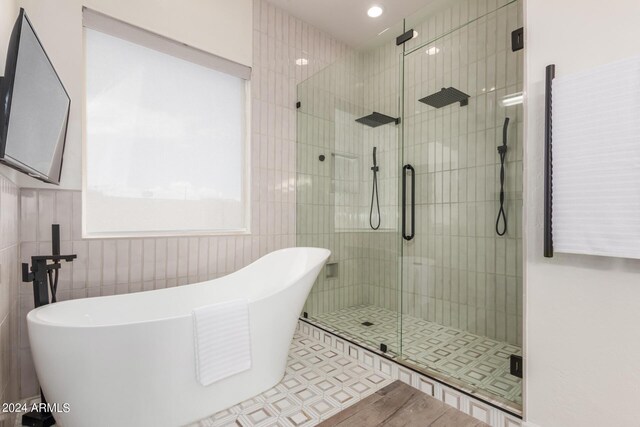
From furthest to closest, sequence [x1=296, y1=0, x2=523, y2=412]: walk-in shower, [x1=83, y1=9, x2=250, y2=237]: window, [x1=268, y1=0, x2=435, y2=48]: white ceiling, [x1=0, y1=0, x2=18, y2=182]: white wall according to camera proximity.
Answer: [x1=268, y1=0, x2=435, y2=48]: white ceiling < [x1=83, y1=9, x2=250, y2=237]: window < [x1=296, y1=0, x2=523, y2=412]: walk-in shower < [x1=0, y1=0, x2=18, y2=182]: white wall

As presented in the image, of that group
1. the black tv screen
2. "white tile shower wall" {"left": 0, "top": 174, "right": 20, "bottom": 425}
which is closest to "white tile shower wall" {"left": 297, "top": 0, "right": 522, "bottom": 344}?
the black tv screen

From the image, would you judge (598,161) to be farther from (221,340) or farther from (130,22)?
(130,22)

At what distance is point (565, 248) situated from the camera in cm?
127

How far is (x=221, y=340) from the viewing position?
4.99ft

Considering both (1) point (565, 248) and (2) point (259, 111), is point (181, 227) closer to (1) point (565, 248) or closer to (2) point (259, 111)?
(2) point (259, 111)

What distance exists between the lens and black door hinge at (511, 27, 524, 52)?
1508 millimetres

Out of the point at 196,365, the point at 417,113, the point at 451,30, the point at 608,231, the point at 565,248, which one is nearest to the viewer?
the point at 608,231

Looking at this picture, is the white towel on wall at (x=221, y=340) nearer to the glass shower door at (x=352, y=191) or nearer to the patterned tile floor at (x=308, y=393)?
the patterned tile floor at (x=308, y=393)

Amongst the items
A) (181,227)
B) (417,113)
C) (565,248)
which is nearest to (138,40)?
(181,227)

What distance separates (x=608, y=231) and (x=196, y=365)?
1.86 metres

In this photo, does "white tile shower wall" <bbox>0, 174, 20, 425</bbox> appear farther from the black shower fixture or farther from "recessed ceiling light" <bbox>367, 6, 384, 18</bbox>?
"recessed ceiling light" <bbox>367, 6, 384, 18</bbox>

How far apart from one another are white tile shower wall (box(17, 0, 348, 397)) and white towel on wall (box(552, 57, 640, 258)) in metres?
2.10

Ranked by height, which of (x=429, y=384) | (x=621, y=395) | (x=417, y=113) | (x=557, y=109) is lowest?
(x=429, y=384)

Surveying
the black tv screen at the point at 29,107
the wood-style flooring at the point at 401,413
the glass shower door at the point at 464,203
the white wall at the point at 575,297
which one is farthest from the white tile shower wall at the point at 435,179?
the black tv screen at the point at 29,107
